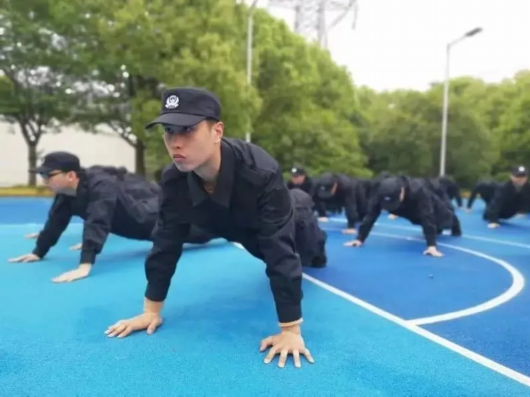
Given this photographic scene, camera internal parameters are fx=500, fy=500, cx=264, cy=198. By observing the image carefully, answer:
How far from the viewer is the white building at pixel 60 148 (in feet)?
71.9

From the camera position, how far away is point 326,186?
902cm

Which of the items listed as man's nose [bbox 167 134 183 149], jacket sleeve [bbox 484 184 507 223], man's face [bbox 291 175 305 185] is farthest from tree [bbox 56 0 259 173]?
man's nose [bbox 167 134 183 149]

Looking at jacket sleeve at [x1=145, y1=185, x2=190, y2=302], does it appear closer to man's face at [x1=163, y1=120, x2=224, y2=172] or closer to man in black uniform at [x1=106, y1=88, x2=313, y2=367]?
man in black uniform at [x1=106, y1=88, x2=313, y2=367]

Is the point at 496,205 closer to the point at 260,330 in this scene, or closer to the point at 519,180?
the point at 519,180

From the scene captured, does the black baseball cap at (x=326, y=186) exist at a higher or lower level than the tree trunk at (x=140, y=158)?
lower

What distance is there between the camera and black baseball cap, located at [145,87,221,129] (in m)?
2.49

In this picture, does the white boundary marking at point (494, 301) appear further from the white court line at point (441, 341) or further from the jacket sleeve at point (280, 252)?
the jacket sleeve at point (280, 252)

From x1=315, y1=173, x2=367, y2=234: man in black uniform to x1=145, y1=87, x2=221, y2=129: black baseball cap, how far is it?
6375 mm

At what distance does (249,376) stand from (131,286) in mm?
2238

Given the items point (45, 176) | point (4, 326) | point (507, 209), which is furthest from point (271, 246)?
point (507, 209)

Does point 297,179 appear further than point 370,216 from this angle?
Yes

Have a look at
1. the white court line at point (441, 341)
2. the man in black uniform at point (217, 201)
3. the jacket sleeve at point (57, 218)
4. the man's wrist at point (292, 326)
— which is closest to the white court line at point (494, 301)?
the white court line at point (441, 341)

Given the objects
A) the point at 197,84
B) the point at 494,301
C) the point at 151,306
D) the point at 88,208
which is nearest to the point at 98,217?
the point at 88,208

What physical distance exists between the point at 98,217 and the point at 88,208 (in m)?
0.21
